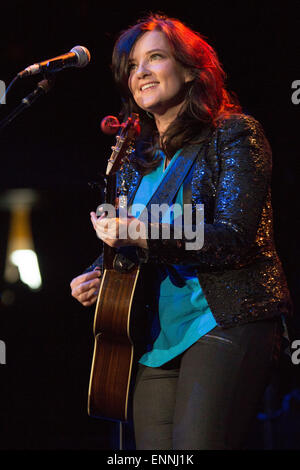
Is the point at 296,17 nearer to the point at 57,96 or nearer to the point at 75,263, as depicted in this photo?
the point at 57,96

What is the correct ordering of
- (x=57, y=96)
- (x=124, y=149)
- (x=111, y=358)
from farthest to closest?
(x=57, y=96) → (x=124, y=149) → (x=111, y=358)

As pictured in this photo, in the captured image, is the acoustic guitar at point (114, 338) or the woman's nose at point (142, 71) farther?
the woman's nose at point (142, 71)

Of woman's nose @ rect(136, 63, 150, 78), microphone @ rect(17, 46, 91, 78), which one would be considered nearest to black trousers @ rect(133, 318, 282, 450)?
woman's nose @ rect(136, 63, 150, 78)

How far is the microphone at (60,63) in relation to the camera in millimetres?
1991

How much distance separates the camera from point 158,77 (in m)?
2.08

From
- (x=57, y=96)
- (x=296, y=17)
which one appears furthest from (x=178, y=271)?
(x=57, y=96)

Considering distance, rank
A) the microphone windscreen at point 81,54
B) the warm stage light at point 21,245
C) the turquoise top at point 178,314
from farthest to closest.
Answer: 1. the warm stage light at point 21,245
2. the microphone windscreen at point 81,54
3. the turquoise top at point 178,314

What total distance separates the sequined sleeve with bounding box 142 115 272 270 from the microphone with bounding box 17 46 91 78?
2.14 ft

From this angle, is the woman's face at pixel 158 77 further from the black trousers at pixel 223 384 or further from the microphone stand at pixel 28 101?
the black trousers at pixel 223 384

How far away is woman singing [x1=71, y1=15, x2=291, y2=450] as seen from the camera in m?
1.60

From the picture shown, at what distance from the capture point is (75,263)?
4.99 metres

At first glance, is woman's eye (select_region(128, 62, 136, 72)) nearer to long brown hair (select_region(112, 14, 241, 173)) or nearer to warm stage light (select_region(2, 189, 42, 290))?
long brown hair (select_region(112, 14, 241, 173))

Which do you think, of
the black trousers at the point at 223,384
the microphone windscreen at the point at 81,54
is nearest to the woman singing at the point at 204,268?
the black trousers at the point at 223,384

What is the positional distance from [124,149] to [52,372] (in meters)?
3.08
